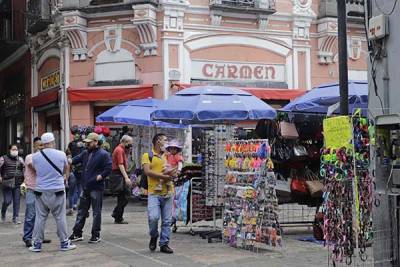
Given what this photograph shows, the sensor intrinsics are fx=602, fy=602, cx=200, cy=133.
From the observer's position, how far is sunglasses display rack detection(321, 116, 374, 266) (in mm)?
6410

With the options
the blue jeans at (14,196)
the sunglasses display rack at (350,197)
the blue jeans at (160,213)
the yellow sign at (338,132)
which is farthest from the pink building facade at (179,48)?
the sunglasses display rack at (350,197)

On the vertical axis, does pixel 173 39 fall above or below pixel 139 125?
above

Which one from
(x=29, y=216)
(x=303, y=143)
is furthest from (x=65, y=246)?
(x=303, y=143)

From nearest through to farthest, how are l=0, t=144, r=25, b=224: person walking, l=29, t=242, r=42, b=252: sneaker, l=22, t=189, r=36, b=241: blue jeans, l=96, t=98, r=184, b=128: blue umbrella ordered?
1. l=29, t=242, r=42, b=252: sneaker
2. l=22, t=189, r=36, b=241: blue jeans
3. l=0, t=144, r=25, b=224: person walking
4. l=96, t=98, r=184, b=128: blue umbrella

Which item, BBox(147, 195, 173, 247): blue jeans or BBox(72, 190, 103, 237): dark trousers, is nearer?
BBox(147, 195, 173, 247): blue jeans

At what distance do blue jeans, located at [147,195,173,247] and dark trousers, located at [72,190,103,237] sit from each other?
3.94 ft

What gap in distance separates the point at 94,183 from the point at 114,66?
8686 millimetres

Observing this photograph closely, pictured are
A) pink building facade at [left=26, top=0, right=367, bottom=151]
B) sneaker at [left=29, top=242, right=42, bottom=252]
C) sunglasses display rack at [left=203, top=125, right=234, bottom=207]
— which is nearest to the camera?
sneaker at [left=29, top=242, right=42, bottom=252]

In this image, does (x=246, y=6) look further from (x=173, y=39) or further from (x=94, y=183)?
(x=94, y=183)

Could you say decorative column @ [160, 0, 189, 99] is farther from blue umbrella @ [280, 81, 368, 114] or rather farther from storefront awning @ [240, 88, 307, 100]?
blue umbrella @ [280, 81, 368, 114]

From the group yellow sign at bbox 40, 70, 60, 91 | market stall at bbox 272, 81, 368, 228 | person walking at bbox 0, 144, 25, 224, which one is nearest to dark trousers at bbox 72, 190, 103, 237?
person walking at bbox 0, 144, 25, 224

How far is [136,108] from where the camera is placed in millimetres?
15281

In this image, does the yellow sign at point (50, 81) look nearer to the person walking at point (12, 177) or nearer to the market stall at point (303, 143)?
the person walking at point (12, 177)

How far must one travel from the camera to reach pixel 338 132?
6.45m
